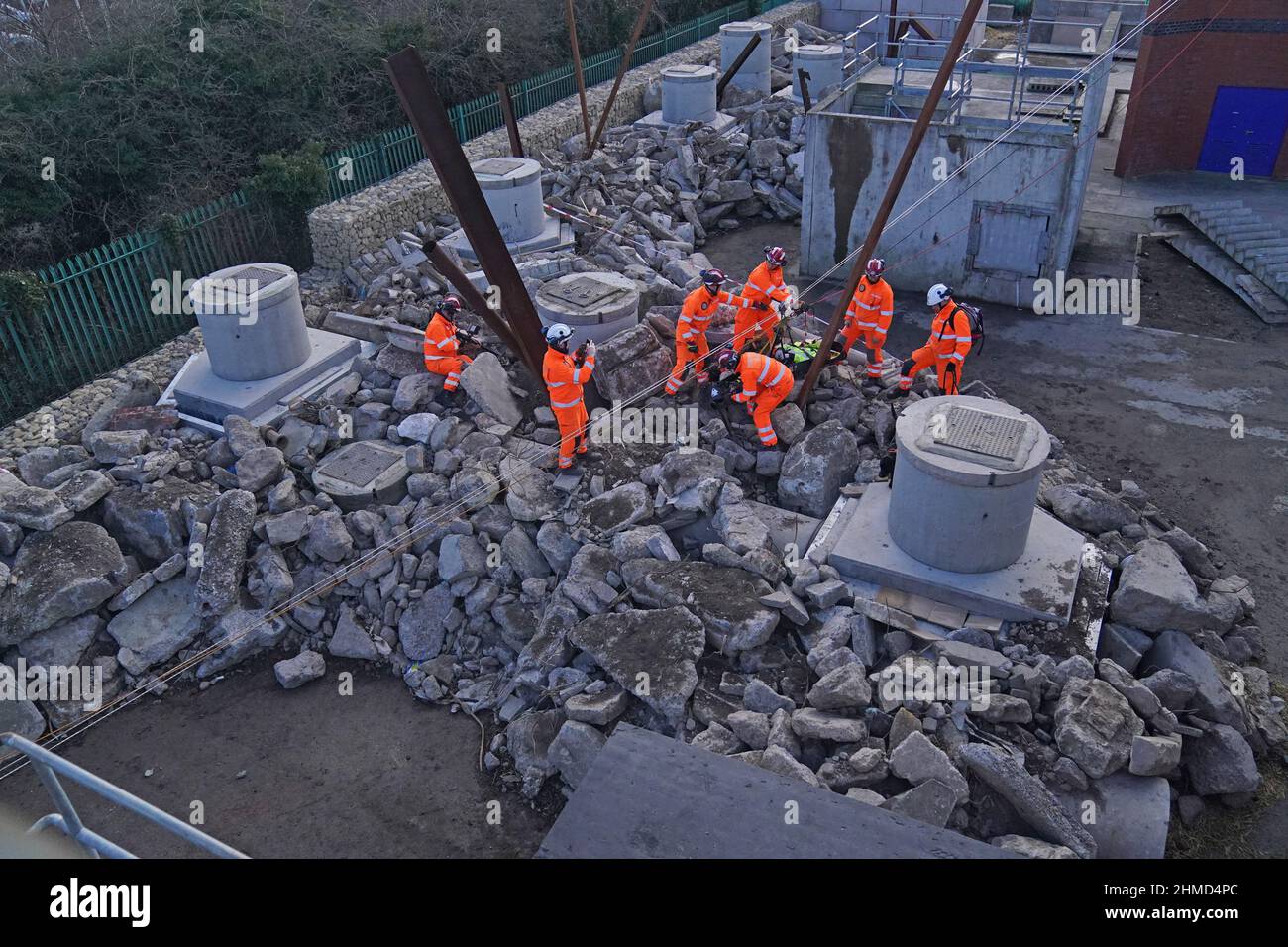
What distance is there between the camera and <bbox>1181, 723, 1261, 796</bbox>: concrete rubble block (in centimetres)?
678

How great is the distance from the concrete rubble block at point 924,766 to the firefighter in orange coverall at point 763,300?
556 cm

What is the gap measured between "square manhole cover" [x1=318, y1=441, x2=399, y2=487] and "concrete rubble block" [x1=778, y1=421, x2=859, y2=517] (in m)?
4.10

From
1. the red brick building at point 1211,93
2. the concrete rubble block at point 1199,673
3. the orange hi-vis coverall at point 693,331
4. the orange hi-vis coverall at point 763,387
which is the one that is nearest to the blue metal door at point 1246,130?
the red brick building at point 1211,93

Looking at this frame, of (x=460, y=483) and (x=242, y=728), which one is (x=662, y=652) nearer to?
(x=460, y=483)

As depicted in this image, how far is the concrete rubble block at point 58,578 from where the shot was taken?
327 inches

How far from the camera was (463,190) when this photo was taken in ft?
29.8

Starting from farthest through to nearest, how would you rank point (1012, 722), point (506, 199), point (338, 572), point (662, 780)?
point (506, 199)
point (338, 572)
point (1012, 722)
point (662, 780)

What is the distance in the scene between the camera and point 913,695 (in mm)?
6945

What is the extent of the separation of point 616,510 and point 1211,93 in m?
17.2

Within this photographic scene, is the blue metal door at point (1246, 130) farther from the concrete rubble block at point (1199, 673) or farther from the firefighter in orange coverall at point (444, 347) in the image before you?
the firefighter in orange coverall at point (444, 347)

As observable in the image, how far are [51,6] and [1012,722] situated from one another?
2057 centimetres

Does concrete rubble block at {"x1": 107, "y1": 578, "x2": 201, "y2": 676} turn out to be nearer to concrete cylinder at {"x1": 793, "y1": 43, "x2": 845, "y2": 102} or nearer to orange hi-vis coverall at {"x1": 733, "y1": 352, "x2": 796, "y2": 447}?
orange hi-vis coverall at {"x1": 733, "y1": 352, "x2": 796, "y2": 447}
